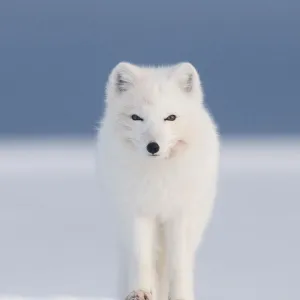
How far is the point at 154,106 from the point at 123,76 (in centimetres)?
34

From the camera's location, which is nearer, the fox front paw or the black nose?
the black nose

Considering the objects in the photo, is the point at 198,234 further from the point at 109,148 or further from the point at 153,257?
the point at 109,148

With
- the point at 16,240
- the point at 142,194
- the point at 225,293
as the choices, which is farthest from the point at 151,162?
the point at 16,240

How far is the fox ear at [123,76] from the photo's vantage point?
241 inches

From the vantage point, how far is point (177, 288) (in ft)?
20.6

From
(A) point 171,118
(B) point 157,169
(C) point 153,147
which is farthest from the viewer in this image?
(B) point 157,169

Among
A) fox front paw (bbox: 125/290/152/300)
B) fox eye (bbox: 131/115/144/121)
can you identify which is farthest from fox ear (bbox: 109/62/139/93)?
fox front paw (bbox: 125/290/152/300)

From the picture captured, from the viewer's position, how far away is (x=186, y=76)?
616 cm

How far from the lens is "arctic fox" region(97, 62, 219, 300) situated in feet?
19.7

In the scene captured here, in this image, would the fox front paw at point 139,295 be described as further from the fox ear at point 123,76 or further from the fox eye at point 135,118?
the fox ear at point 123,76

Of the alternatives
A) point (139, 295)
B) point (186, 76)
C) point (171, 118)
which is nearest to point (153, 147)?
point (171, 118)

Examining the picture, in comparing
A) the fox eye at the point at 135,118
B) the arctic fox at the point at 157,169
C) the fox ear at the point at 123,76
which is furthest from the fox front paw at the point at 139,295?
the fox ear at the point at 123,76

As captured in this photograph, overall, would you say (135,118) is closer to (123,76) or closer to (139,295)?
(123,76)

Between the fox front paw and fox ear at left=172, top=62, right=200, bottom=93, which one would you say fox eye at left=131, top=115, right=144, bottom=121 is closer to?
fox ear at left=172, top=62, right=200, bottom=93
